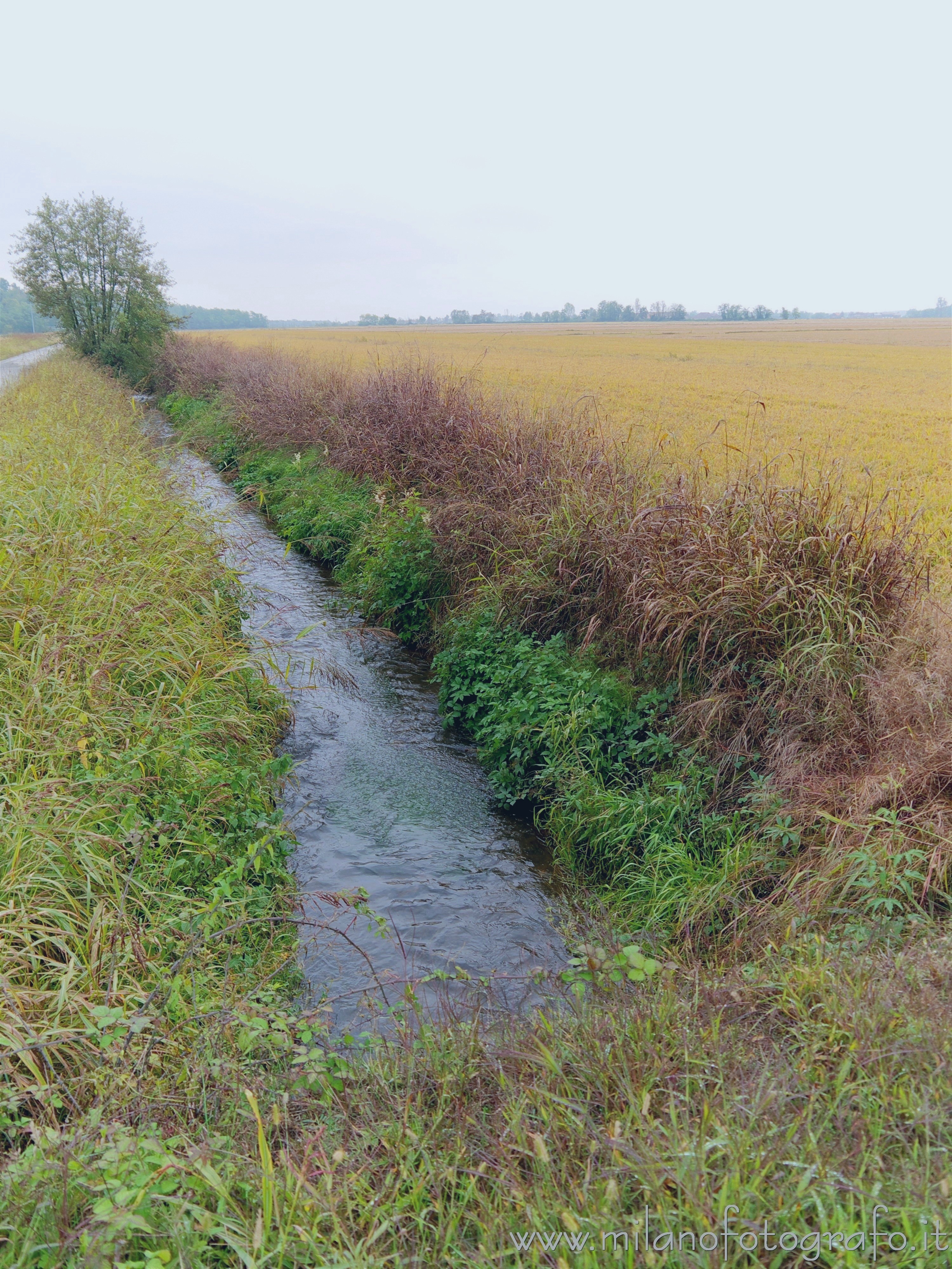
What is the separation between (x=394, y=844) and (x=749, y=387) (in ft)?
63.4

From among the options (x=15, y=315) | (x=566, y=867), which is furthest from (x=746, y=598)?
(x=15, y=315)

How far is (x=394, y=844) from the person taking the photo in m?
4.98

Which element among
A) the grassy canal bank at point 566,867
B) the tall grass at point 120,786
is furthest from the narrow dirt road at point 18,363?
the grassy canal bank at point 566,867

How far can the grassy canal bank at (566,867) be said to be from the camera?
1.92 m

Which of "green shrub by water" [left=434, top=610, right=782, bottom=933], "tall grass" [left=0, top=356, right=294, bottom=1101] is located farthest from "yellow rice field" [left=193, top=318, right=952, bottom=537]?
"tall grass" [left=0, top=356, right=294, bottom=1101]

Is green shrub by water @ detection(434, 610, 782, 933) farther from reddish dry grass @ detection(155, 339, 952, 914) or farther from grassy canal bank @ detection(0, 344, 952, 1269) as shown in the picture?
reddish dry grass @ detection(155, 339, 952, 914)

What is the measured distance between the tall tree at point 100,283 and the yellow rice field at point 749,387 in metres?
6.47

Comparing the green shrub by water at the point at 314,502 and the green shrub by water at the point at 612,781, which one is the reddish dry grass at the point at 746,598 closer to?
the green shrub by water at the point at 612,781

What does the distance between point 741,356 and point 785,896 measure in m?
36.0

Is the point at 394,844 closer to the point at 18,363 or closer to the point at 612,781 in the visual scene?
the point at 612,781

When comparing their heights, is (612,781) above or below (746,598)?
below

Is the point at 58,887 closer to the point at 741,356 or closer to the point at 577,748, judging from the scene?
the point at 577,748

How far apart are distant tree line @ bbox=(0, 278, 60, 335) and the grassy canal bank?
9759 cm

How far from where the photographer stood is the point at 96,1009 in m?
2.45
